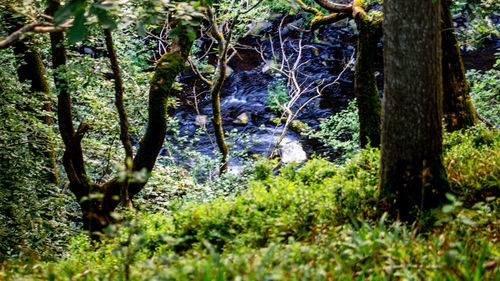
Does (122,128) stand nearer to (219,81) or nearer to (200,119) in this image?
(219,81)

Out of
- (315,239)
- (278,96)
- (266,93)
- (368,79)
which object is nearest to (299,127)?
(278,96)

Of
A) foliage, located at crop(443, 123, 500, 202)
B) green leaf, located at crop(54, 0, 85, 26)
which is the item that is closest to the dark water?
foliage, located at crop(443, 123, 500, 202)

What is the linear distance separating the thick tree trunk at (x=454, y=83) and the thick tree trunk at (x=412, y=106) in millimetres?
2665

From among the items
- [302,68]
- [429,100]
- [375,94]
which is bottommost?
[429,100]

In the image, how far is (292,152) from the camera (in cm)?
1144

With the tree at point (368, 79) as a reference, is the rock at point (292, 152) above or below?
below

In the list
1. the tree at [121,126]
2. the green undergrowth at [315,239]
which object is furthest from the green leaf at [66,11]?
the tree at [121,126]

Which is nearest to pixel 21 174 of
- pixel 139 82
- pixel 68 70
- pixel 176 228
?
pixel 68 70

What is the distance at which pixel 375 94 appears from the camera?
17.4 feet

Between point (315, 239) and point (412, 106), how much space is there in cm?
156

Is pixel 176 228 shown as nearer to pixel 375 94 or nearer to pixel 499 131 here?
pixel 375 94

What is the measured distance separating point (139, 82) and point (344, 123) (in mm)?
6373

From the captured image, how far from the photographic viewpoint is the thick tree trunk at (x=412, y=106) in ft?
9.44

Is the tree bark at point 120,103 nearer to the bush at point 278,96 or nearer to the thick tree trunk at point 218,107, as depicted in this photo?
the thick tree trunk at point 218,107
